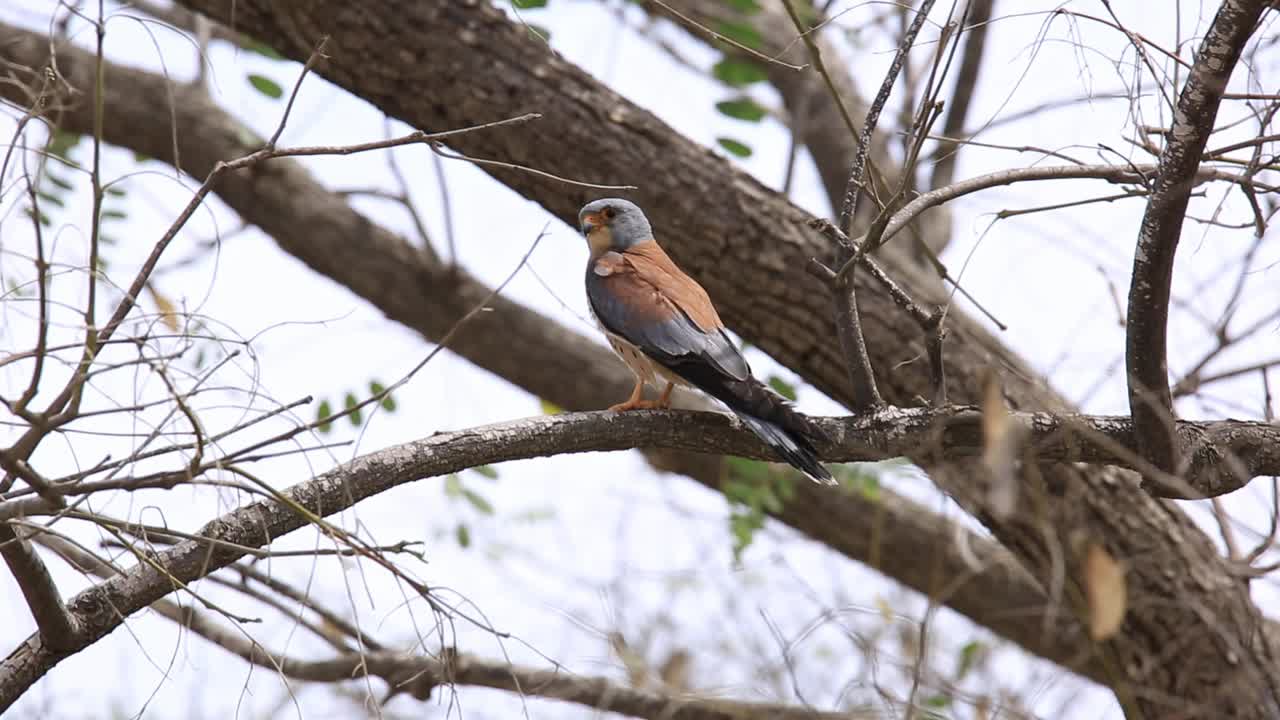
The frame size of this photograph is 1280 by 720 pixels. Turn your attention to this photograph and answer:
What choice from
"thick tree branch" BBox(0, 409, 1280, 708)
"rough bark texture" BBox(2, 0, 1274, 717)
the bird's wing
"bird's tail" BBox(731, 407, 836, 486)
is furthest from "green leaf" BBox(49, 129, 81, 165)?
"bird's tail" BBox(731, 407, 836, 486)

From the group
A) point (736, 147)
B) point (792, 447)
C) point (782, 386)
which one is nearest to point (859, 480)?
point (782, 386)

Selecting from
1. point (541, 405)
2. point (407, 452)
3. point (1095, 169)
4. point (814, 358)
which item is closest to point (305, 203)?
point (541, 405)

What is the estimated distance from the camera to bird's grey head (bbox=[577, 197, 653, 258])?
4570mm

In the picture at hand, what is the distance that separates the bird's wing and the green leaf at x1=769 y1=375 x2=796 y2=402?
105 cm

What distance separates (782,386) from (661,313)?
1.38 m

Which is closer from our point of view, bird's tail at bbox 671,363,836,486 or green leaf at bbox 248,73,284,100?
bird's tail at bbox 671,363,836,486

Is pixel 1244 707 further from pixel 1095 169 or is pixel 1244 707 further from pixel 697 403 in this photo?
pixel 697 403

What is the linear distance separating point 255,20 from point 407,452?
241cm

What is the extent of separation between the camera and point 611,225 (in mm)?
4680

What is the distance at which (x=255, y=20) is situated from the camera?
14.8ft

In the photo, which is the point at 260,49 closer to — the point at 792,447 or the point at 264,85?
the point at 264,85

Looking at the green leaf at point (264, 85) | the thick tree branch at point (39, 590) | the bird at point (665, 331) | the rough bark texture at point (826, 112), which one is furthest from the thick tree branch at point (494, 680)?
the rough bark texture at point (826, 112)

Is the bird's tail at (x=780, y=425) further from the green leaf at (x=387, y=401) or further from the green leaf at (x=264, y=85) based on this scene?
the green leaf at (x=264, y=85)

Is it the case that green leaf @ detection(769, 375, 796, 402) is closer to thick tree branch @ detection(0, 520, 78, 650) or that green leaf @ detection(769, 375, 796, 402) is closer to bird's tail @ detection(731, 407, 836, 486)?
bird's tail @ detection(731, 407, 836, 486)
